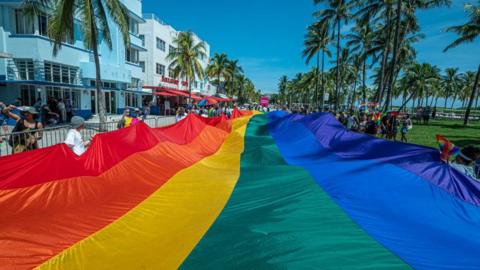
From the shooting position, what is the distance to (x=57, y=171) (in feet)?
15.9

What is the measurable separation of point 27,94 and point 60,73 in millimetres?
2854

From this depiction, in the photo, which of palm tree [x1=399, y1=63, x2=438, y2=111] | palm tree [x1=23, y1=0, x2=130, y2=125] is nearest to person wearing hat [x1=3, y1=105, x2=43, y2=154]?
palm tree [x1=23, y1=0, x2=130, y2=125]

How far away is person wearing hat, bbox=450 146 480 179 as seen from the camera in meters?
4.85

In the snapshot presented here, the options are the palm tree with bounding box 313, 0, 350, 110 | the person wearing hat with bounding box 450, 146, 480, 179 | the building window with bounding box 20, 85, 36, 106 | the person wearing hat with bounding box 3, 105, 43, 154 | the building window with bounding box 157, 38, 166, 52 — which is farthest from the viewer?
the building window with bounding box 157, 38, 166, 52

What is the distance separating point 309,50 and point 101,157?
41.4 m

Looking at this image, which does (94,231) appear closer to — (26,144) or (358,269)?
(358,269)

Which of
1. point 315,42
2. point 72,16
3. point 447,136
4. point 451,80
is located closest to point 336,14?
point 315,42

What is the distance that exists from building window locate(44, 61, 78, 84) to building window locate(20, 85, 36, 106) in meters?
1.31

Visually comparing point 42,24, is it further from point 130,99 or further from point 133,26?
point 130,99

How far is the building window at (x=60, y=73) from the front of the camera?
20.5m

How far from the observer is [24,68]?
19.6m

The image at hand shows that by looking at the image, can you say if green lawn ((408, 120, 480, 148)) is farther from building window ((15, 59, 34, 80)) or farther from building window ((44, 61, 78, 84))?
building window ((15, 59, 34, 80))

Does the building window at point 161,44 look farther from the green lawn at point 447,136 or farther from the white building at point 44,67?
the green lawn at point 447,136

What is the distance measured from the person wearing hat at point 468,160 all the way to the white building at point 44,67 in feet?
53.7
